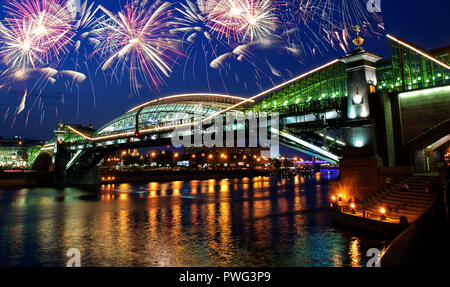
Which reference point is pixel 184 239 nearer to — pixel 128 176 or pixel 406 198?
→ pixel 406 198

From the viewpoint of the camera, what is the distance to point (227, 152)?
14850 cm

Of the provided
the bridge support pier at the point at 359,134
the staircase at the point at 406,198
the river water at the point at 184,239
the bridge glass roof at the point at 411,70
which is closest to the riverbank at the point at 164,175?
the river water at the point at 184,239

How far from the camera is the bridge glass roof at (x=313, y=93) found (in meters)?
29.2

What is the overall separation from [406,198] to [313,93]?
53.1ft

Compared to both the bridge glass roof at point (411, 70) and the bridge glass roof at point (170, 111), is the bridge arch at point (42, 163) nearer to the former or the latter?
the bridge glass roof at point (170, 111)

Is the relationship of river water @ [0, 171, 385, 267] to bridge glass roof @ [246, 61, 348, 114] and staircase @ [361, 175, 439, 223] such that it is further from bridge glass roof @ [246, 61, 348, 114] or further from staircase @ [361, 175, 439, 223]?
bridge glass roof @ [246, 61, 348, 114]

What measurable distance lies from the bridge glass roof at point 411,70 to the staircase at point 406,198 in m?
6.56

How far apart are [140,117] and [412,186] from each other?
2620 inches

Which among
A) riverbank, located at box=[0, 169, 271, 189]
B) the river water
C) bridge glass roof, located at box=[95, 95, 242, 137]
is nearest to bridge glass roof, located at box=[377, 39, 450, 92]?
the river water

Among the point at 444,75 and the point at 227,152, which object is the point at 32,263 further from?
the point at 227,152
